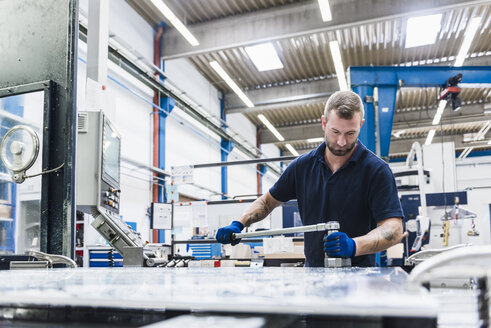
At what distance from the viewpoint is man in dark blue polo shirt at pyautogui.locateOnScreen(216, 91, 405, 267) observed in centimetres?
173

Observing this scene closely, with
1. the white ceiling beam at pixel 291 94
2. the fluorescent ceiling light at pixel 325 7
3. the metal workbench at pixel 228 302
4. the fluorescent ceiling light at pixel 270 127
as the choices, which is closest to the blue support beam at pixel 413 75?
the fluorescent ceiling light at pixel 325 7

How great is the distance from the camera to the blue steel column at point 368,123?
3.62 meters

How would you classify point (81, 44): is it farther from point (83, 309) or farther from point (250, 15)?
point (83, 309)

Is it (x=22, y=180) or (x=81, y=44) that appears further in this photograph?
(x=81, y=44)

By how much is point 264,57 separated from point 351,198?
6.40 m

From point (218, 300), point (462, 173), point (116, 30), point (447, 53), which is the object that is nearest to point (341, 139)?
point (218, 300)

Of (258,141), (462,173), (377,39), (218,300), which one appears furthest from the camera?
(462,173)

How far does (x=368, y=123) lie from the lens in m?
3.67

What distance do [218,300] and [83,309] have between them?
0.34 meters

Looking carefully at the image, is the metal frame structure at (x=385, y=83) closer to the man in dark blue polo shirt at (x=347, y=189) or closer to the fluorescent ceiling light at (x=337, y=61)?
the man in dark blue polo shirt at (x=347, y=189)

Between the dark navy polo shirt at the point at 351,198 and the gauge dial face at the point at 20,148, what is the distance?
1220 mm

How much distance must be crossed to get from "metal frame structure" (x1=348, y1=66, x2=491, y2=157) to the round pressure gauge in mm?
2548

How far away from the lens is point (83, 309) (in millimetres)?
771

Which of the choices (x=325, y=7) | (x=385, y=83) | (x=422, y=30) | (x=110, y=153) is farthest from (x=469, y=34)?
(x=110, y=153)
